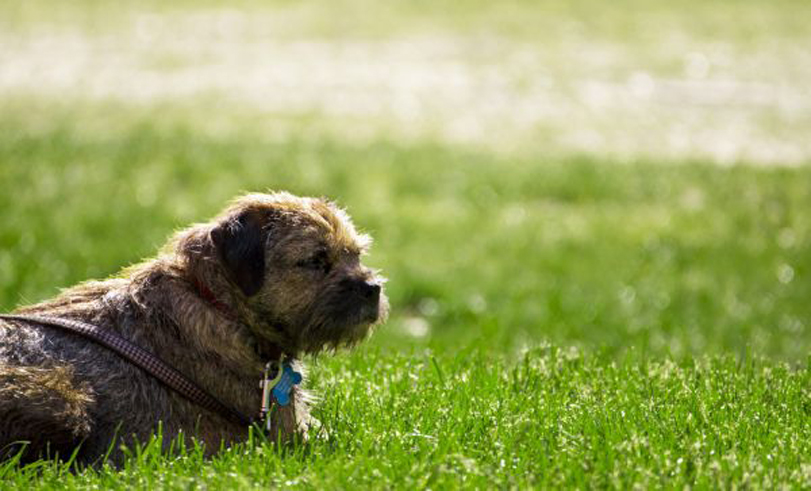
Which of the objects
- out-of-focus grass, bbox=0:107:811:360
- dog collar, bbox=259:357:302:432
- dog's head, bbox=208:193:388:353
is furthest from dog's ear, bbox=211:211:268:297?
out-of-focus grass, bbox=0:107:811:360

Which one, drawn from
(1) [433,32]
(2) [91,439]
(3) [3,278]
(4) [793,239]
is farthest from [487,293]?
(1) [433,32]

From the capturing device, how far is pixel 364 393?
6.56 metres

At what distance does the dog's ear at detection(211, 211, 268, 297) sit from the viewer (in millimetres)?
5859

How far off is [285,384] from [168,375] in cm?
59

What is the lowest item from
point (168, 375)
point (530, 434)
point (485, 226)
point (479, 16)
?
point (485, 226)

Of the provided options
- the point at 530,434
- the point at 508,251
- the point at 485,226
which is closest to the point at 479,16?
the point at 485,226

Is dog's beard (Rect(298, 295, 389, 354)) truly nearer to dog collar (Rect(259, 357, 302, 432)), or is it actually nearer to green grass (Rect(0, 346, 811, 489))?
dog collar (Rect(259, 357, 302, 432))

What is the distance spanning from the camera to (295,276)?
19.7 ft

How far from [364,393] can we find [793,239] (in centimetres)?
1102

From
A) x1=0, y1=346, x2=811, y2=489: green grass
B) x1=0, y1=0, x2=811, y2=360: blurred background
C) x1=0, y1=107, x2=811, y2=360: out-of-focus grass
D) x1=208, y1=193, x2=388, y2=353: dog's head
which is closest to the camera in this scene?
x1=0, y1=346, x2=811, y2=489: green grass

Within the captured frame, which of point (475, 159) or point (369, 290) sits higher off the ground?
point (369, 290)

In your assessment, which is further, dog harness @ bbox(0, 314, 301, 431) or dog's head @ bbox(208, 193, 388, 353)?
dog's head @ bbox(208, 193, 388, 353)

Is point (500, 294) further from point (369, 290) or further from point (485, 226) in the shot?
point (369, 290)

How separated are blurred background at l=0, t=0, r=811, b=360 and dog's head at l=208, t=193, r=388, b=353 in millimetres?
2200
